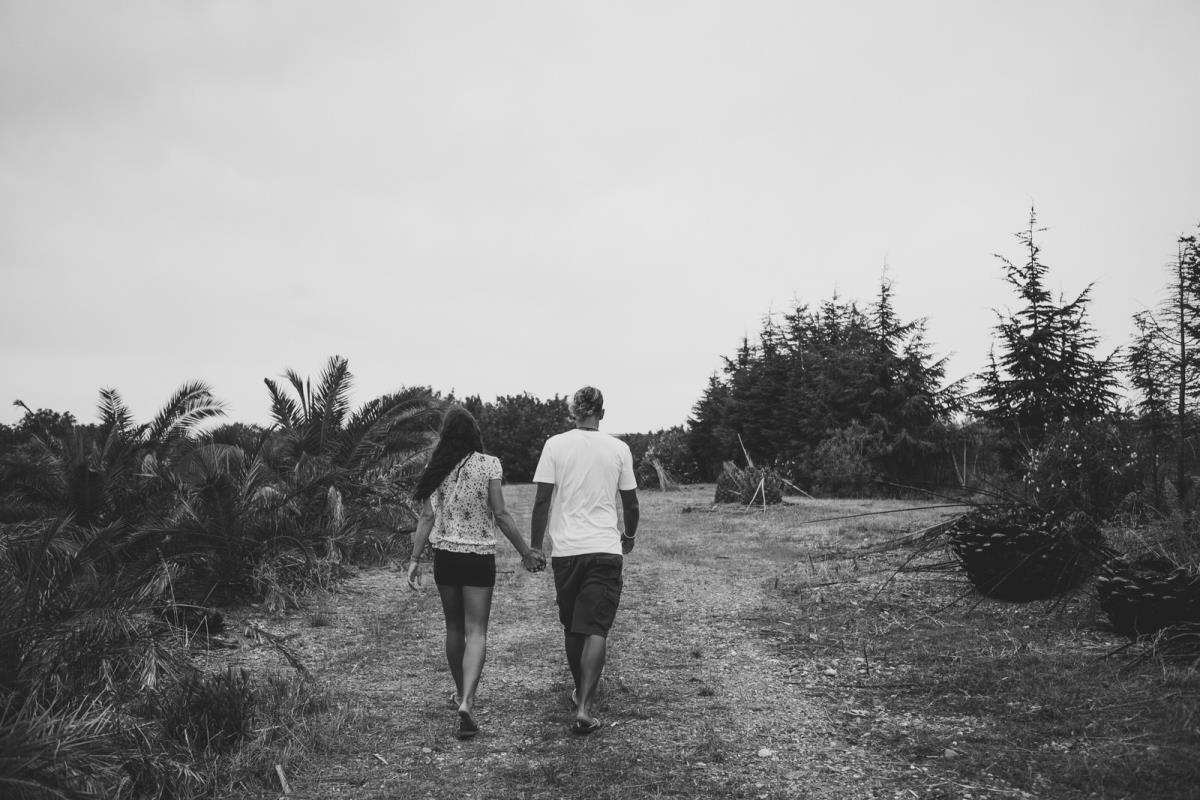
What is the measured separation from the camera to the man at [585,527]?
4.47m

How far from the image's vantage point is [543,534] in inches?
181

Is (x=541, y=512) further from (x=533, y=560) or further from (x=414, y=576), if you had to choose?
(x=414, y=576)

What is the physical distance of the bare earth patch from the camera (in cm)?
369

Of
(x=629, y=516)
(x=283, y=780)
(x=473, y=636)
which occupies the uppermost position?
(x=629, y=516)

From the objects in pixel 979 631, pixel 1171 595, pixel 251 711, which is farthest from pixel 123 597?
pixel 1171 595

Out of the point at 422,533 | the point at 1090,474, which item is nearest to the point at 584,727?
the point at 422,533

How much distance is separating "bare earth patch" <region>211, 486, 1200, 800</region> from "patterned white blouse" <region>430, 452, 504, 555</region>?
108 centimetres

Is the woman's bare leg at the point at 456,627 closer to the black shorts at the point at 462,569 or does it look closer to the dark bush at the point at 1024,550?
the black shorts at the point at 462,569

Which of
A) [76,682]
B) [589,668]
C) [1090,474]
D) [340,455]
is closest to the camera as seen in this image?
[76,682]

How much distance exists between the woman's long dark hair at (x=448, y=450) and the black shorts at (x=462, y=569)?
0.38 m

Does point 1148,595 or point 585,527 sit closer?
point 585,527

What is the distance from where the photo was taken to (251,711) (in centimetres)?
429

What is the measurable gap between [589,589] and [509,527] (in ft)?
1.96

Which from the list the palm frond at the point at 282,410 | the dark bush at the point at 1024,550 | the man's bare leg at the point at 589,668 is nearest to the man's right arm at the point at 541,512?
the man's bare leg at the point at 589,668
